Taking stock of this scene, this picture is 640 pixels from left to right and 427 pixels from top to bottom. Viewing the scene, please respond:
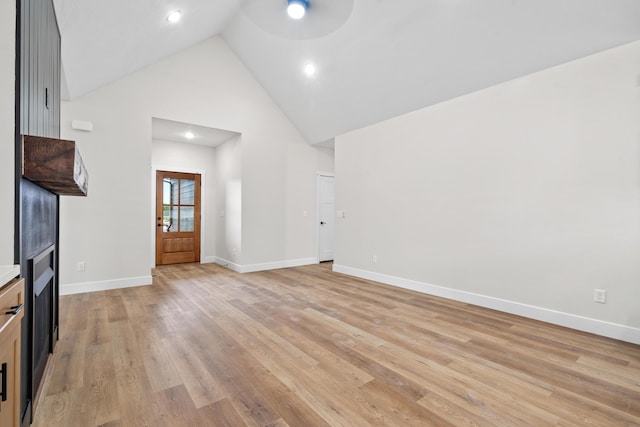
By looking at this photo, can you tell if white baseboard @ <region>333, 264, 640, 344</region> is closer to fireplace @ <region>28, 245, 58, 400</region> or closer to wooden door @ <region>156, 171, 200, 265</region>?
fireplace @ <region>28, 245, 58, 400</region>

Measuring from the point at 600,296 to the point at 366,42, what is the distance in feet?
11.9

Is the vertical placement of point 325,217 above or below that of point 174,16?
below

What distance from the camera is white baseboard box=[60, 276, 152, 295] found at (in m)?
3.92

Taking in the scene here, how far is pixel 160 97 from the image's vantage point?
456cm

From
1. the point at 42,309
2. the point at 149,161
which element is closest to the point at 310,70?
the point at 149,161

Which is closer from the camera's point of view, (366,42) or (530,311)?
(530,311)

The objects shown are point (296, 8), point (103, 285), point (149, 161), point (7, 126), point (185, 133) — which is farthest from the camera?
point (185, 133)

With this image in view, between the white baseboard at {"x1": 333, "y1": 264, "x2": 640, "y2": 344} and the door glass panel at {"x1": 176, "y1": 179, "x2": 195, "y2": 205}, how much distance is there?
4328 mm

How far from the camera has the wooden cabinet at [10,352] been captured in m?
0.86

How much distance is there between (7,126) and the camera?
1.12 meters

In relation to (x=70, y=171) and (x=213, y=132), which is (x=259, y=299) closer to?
(x=70, y=171)

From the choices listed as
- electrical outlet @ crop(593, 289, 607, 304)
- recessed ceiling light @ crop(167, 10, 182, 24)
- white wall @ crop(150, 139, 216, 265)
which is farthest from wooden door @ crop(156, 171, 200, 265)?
electrical outlet @ crop(593, 289, 607, 304)

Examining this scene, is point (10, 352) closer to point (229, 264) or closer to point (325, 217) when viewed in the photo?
point (229, 264)

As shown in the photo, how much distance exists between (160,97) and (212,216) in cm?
273
